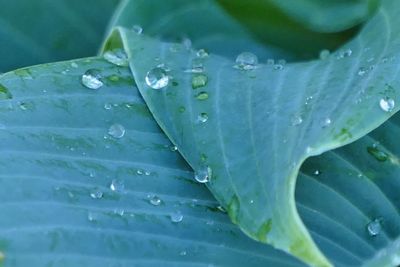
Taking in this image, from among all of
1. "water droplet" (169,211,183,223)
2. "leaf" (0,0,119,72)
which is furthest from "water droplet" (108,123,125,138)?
"leaf" (0,0,119,72)

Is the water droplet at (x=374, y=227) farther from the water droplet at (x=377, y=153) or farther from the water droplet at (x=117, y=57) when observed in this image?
the water droplet at (x=117, y=57)

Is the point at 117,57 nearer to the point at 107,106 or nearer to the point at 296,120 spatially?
the point at 107,106

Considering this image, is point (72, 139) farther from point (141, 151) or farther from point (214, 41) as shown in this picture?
point (214, 41)

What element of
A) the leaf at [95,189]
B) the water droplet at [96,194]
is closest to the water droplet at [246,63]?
the leaf at [95,189]

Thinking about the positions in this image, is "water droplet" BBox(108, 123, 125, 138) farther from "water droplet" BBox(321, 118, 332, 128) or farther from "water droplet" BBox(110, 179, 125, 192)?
"water droplet" BBox(321, 118, 332, 128)

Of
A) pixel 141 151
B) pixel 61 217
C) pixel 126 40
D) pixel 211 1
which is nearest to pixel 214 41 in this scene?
pixel 211 1

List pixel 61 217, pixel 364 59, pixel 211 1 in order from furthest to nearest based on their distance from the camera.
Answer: pixel 211 1 < pixel 364 59 < pixel 61 217

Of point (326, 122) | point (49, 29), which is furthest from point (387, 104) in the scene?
point (49, 29)
